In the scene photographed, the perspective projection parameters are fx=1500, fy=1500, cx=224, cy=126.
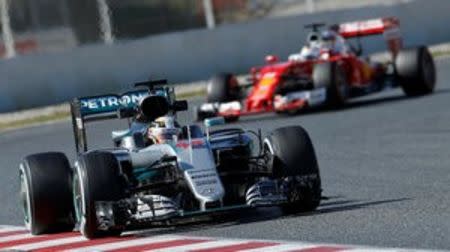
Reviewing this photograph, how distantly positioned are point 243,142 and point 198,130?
39cm

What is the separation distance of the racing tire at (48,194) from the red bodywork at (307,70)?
1149cm

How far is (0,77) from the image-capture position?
100ft

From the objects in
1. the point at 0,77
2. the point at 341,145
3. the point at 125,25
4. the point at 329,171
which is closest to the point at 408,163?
the point at 329,171

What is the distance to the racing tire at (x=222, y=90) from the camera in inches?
933

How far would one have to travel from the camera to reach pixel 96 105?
12.6 metres

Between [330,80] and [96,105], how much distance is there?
1083 centimetres

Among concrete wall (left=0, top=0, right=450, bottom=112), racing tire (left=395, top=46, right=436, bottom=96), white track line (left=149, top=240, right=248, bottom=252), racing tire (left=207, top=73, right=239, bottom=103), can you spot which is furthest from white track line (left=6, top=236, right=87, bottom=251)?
concrete wall (left=0, top=0, right=450, bottom=112)

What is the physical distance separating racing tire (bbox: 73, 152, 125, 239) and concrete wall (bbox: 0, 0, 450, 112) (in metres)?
19.6

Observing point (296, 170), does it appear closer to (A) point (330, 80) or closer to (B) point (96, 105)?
(B) point (96, 105)

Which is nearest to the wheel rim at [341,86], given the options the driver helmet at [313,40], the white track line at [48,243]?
the driver helmet at [313,40]

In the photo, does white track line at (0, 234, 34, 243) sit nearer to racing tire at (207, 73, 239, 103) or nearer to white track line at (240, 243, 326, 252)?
white track line at (240, 243, 326, 252)

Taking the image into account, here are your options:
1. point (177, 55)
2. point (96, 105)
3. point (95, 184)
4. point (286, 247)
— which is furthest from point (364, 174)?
point (177, 55)

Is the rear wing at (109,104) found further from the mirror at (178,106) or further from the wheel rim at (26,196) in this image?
the wheel rim at (26,196)

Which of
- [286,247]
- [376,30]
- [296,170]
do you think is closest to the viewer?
[286,247]
